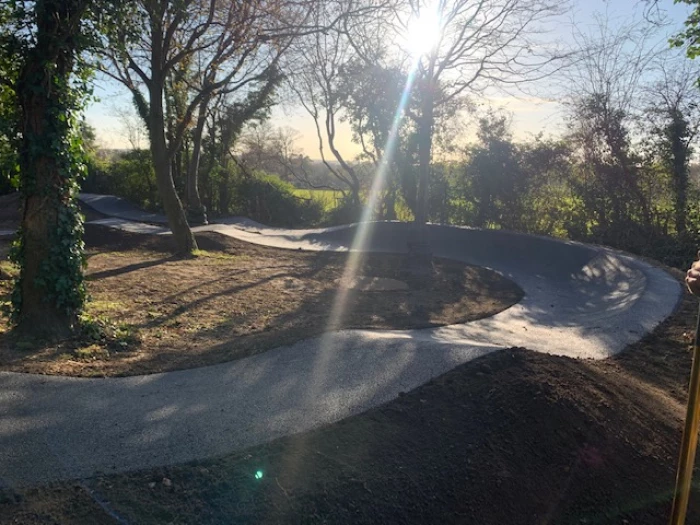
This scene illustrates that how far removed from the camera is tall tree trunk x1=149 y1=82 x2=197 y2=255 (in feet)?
36.4

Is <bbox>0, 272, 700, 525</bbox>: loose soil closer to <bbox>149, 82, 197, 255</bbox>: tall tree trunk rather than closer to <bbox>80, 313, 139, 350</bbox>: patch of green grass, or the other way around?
<bbox>80, 313, 139, 350</bbox>: patch of green grass

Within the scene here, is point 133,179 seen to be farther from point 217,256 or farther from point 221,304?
point 221,304

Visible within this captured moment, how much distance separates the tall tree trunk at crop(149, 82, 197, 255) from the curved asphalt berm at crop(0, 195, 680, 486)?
740cm

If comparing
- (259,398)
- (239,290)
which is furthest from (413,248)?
(259,398)

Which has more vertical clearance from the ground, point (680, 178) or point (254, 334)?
point (680, 178)

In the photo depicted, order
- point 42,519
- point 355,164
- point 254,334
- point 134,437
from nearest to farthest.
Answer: point 42,519 < point 134,437 < point 254,334 < point 355,164

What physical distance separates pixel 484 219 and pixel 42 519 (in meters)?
14.8

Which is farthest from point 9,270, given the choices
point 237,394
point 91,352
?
point 237,394

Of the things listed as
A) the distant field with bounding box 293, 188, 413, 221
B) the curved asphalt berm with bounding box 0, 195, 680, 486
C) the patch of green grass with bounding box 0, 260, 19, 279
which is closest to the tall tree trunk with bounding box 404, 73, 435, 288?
the curved asphalt berm with bounding box 0, 195, 680, 486

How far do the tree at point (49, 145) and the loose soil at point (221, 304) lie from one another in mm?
444

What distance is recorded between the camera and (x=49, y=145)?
520cm

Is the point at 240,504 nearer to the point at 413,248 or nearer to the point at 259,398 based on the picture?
the point at 259,398

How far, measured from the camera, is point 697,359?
1.98m

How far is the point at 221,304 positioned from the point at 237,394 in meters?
3.98
